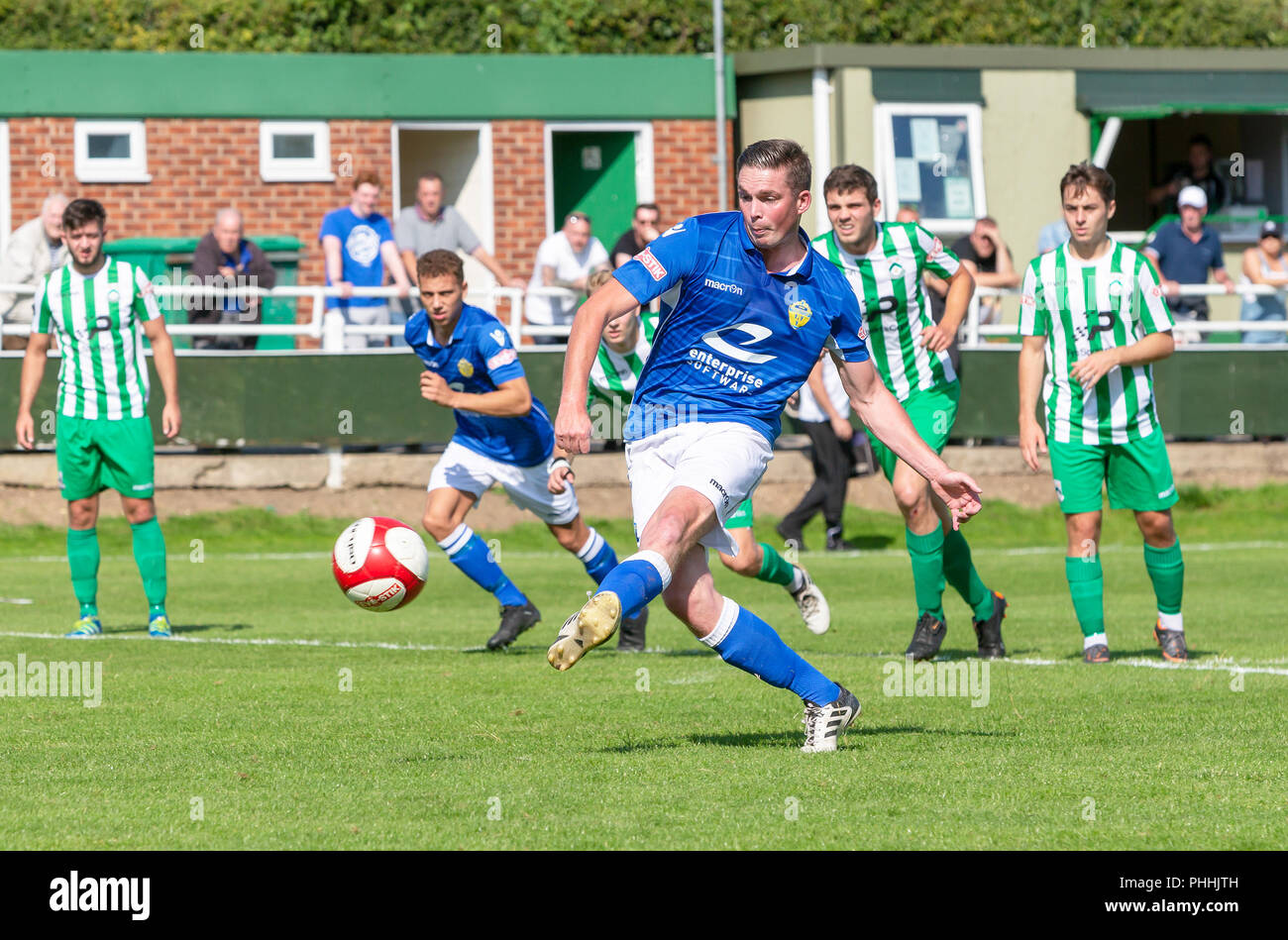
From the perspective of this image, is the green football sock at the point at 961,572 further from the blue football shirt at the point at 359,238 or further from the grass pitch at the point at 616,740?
the blue football shirt at the point at 359,238

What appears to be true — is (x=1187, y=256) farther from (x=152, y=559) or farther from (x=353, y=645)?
(x=152, y=559)

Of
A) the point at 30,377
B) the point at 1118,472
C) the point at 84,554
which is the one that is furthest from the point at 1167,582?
the point at 30,377

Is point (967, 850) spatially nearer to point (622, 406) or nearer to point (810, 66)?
point (622, 406)

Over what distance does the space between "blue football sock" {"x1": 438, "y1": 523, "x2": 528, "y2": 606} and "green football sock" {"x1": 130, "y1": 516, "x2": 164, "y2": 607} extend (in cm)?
192

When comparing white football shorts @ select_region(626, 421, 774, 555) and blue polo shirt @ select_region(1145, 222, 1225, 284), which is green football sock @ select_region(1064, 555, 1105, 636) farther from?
blue polo shirt @ select_region(1145, 222, 1225, 284)

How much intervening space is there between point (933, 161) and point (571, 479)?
14760 mm

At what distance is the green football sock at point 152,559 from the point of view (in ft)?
38.2

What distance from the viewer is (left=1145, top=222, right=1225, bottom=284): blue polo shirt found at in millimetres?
20547

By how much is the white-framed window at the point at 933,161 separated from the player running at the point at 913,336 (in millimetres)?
13421

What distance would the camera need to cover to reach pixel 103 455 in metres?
11.5

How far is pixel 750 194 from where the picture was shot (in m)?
6.69

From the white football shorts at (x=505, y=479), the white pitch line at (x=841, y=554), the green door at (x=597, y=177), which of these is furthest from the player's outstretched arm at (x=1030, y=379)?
the green door at (x=597, y=177)

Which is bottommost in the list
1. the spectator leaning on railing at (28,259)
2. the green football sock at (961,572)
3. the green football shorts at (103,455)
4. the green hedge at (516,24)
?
the green football sock at (961,572)

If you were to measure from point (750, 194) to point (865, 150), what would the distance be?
1708 centimetres
